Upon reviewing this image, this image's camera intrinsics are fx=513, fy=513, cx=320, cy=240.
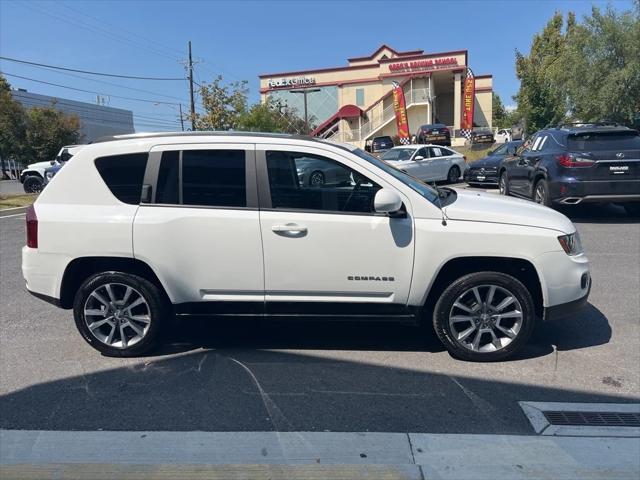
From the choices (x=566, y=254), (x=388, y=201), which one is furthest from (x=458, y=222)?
(x=566, y=254)

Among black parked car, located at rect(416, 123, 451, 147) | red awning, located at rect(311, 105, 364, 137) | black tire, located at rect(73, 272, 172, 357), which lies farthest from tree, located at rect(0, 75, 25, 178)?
black tire, located at rect(73, 272, 172, 357)

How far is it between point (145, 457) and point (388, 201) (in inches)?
94.8

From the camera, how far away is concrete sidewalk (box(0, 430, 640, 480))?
2809 mm

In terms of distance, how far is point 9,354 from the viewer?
4562 millimetres

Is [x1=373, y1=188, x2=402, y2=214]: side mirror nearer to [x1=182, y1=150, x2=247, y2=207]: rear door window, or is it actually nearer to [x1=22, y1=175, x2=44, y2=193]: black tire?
[x1=182, y1=150, x2=247, y2=207]: rear door window

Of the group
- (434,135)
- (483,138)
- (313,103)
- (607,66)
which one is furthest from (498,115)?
(607,66)

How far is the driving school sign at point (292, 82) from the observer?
54.9 meters

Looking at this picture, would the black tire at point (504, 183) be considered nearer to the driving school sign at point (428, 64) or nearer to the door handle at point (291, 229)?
the door handle at point (291, 229)

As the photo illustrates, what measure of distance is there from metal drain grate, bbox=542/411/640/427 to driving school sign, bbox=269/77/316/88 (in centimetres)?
5445

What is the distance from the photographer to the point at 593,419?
3.38 m

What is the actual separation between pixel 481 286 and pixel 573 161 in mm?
6560

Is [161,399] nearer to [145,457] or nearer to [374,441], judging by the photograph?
[145,457]

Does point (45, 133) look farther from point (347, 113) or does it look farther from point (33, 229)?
point (33, 229)

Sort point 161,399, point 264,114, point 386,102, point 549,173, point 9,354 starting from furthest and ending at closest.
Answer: point 386,102
point 264,114
point 549,173
point 9,354
point 161,399
